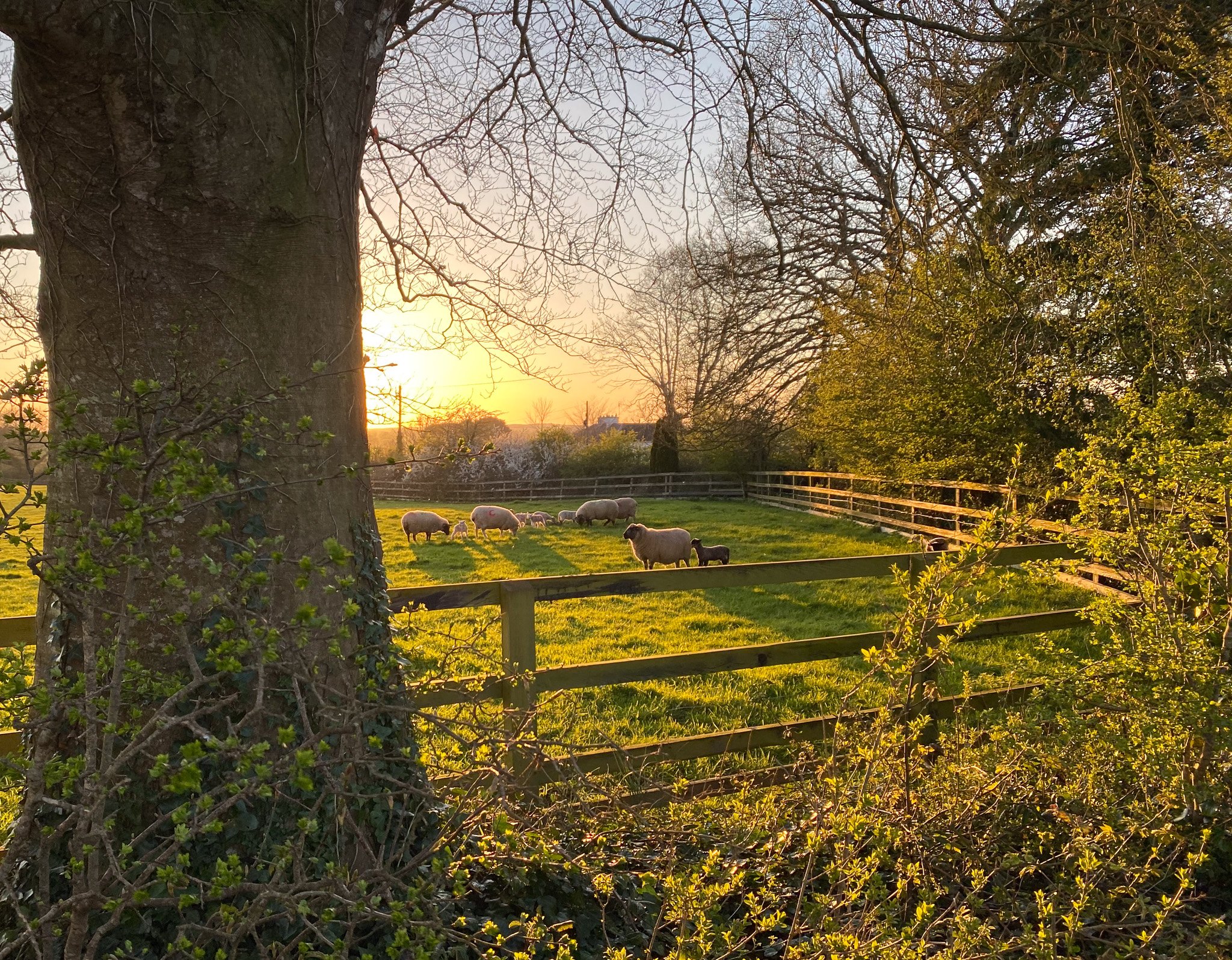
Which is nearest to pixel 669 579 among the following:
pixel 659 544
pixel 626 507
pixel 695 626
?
pixel 695 626

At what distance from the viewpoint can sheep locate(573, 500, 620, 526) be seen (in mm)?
20750

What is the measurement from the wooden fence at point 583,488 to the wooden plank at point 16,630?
1046 inches

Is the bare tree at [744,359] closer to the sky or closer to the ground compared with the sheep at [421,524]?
closer to the sky

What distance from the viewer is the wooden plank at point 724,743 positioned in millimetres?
3605

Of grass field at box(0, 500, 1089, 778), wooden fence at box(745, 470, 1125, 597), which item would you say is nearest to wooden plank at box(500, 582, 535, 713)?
grass field at box(0, 500, 1089, 778)

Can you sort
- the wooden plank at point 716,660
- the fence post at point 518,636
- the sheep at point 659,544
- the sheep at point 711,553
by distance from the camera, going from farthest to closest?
1. the sheep at point 711,553
2. the sheep at point 659,544
3. the wooden plank at point 716,660
4. the fence post at point 518,636

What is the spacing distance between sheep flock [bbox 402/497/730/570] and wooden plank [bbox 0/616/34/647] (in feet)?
25.1

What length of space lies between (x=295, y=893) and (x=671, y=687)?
485 cm

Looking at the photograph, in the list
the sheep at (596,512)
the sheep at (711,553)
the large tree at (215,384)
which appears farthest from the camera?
the sheep at (596,512)

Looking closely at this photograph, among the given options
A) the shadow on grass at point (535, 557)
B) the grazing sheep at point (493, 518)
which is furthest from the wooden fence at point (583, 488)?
Result: the grazing sheep at point (493, 518)

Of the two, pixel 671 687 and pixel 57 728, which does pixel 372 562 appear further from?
pixel 671 687

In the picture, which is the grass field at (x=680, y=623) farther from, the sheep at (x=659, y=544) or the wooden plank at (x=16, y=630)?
the sheep at (x=659, y=544)

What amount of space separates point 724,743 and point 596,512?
16.9m

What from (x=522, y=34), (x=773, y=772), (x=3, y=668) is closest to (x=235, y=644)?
(x=3, y=668)
